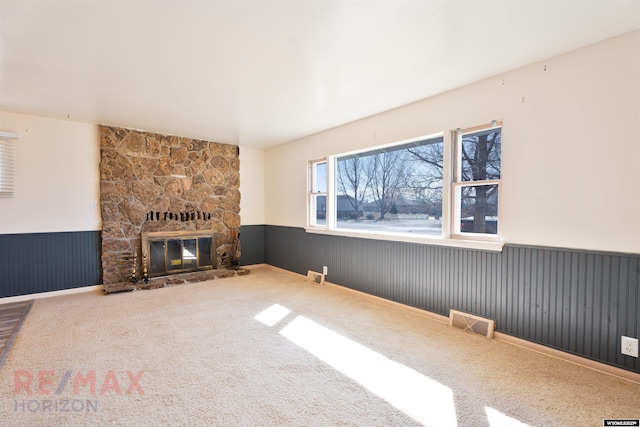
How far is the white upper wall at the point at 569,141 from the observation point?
7.05 ft

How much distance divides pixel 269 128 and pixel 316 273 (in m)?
2.45

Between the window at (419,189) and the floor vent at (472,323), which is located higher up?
the window at (419,189)

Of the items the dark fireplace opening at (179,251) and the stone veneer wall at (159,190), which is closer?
the stone veneer wall at (159,190)

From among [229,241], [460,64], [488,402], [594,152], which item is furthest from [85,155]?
[594,152]

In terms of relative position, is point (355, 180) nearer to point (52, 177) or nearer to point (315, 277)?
point (315, 277)

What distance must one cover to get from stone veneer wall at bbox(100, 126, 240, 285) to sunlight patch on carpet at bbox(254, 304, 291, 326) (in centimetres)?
238

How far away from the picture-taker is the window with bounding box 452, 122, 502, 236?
2912mm

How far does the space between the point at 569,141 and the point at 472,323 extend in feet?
6.03

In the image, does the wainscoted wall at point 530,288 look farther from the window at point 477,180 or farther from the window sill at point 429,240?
the window at point 477,180

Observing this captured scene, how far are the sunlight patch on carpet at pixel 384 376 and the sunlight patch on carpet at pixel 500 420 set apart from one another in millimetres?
201

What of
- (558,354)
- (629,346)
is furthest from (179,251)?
(629,346)

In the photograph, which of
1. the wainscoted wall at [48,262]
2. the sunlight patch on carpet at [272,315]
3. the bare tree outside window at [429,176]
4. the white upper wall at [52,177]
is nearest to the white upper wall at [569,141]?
the bare tree outside window at [429,176]

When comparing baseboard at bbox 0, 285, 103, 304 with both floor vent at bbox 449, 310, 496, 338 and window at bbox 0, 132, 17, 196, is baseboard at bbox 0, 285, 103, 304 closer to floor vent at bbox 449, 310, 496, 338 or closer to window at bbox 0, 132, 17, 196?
window at bbox 0, 132, 17, 196

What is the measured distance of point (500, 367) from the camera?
2.32 meters
